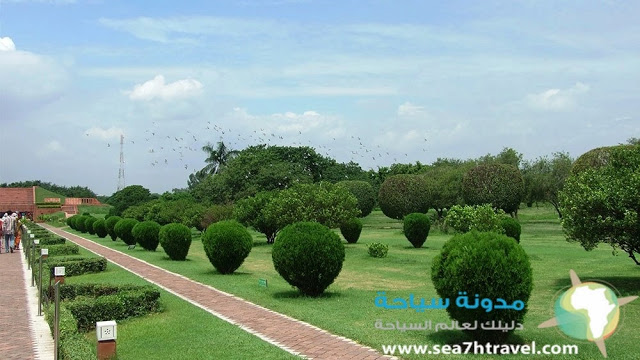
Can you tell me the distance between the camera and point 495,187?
3628cm

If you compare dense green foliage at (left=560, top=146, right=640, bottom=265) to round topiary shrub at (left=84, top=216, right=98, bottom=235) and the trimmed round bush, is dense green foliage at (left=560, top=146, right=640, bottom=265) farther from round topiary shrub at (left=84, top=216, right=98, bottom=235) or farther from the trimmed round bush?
round topiary shrub at (left=84, top=216, right=98, bottom=235)

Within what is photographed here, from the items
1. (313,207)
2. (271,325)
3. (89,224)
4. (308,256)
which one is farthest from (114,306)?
(89,224)

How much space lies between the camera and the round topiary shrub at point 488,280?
23.7ft

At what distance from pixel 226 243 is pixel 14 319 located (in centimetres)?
632

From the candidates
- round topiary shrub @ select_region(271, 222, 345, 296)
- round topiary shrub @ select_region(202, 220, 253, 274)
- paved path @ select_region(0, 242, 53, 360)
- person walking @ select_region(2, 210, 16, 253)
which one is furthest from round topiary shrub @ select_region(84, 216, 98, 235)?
round topiary shrub @ select_region(271, 222, 345, 296)

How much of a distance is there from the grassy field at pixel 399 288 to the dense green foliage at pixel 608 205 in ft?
3.89

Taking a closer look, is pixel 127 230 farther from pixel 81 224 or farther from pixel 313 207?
pixel 81 224

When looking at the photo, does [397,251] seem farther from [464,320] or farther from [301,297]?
[464,320]

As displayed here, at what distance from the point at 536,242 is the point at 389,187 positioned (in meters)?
13.8

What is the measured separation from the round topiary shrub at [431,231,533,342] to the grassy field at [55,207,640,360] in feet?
1.52

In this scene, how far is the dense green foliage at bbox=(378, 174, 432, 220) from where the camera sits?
131ft

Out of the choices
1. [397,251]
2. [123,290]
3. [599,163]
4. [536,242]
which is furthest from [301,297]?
[599,163]

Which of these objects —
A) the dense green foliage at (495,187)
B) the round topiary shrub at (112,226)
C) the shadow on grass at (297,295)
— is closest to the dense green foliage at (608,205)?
the shadow on grass at (297,295)

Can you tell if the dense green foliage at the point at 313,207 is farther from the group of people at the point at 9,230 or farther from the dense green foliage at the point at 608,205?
the dense green foliage at the point at 608,205
